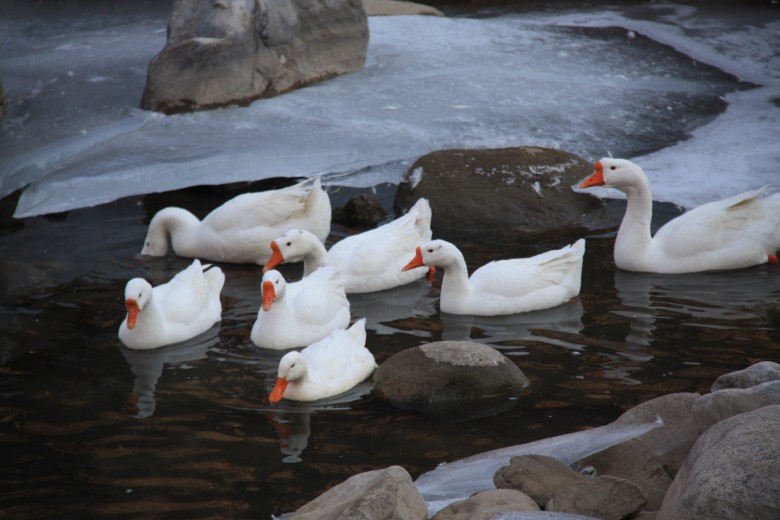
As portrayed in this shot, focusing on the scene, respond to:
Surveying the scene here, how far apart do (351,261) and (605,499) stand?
4102 mm

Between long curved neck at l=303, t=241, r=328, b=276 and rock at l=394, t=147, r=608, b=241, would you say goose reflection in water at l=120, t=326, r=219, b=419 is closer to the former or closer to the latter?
long curved neck at l=303, t=241, r=328, b=276

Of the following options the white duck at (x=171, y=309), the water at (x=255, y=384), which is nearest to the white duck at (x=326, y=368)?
the water at (x=255, y=384)

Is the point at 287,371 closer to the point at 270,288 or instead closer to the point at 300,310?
the point at 270,288

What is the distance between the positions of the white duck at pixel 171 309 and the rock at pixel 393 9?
8.69 metres

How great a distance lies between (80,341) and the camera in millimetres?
7062

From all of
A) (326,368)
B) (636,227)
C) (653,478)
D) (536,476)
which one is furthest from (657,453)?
(636,227)

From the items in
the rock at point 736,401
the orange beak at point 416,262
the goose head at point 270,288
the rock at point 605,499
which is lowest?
the orange beak at point 416,262

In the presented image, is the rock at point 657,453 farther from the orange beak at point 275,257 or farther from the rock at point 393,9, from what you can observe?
the rock at point 393,9

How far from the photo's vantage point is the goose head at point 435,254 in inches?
298

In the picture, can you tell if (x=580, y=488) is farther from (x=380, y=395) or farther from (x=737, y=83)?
(x=737, y=83)

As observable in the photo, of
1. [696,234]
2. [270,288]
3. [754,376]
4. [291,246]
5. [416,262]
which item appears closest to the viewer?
[754,376]

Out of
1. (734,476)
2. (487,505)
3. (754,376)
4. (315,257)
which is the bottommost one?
(315,257)

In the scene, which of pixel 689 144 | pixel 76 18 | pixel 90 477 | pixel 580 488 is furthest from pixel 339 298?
pixel 76 18

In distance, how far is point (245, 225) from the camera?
8.85 meters
